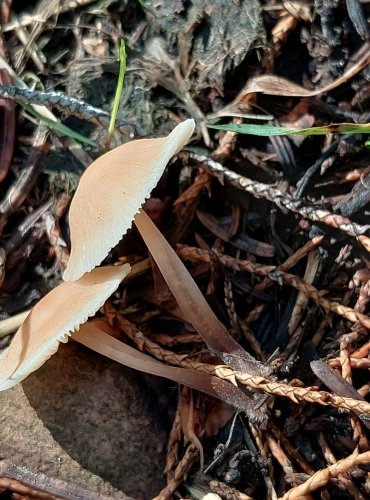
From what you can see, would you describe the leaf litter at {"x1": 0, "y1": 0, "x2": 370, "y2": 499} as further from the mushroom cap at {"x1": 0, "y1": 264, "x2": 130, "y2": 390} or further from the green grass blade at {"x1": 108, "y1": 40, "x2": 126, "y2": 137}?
the mushroom cap at {"x1": 0, "y1": 264, "x2": 130, "y2": 390}

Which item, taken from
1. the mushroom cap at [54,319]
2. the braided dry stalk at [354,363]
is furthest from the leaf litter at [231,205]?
the mushroom cap at [54,319]

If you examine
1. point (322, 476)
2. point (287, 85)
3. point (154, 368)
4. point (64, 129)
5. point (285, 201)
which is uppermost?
point (287, 85)

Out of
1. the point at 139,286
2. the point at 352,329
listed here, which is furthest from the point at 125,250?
the point at 352,329

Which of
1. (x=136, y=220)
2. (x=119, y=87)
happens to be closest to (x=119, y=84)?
(x=119, y=87)

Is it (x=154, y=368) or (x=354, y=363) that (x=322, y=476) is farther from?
(x=154, y=368)

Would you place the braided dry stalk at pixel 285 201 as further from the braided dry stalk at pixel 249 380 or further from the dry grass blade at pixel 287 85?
the braided dry stalk at pixel 249 380

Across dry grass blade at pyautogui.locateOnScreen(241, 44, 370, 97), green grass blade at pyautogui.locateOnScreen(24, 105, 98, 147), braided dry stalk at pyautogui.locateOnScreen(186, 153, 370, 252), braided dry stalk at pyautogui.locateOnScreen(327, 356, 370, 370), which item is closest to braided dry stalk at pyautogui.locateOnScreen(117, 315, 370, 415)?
braided dry stalk at pyautogui.locateOnScreen(327, 356, 370, 370)

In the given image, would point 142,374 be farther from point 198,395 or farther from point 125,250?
point 125,250
